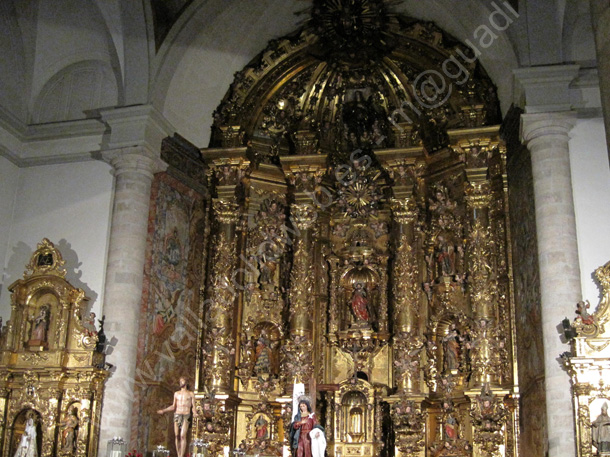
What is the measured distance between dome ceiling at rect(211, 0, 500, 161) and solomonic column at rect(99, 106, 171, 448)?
8.41ft

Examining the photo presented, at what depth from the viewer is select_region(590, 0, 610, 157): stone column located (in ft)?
25.0

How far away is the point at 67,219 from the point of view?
55.6 feet

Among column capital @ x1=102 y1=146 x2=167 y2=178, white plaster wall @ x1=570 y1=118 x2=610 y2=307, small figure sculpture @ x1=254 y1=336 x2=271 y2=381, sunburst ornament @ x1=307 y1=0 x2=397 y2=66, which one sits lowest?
small figure sculpture @ x1=254 y1=336 x2=271 y2=381

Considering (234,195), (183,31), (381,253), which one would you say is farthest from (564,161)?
(183,31)

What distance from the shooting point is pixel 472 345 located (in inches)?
640

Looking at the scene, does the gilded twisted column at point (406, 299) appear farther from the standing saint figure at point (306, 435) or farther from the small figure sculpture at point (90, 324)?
the small figure sculpture at point (90, 324)

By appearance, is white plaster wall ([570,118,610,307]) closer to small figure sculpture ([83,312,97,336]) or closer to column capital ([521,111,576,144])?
column capital ([521,111,576,144])

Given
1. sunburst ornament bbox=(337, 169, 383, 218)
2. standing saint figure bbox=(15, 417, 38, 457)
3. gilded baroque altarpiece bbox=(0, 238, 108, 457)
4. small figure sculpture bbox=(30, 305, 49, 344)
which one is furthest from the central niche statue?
standing saint figure bbox=(15, 417, 38, 457)

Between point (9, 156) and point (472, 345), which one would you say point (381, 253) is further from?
point (9, 156)

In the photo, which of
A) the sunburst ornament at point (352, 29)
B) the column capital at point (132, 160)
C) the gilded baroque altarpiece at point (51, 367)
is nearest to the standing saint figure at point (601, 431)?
the gilded baroque altarpiece at point (51, 367)

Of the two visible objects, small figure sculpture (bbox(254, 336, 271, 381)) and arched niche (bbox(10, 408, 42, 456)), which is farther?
small figure sculpture (bbox(254, 336, 271, 381))

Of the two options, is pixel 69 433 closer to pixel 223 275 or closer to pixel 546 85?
pixel 223 275

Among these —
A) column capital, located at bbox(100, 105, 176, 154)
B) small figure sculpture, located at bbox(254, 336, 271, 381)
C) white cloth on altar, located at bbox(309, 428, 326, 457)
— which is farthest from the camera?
small figure sculpture, located at bbox(254, 336, 271, 381)

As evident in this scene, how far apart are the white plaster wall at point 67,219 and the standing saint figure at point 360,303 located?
18.7 feet
